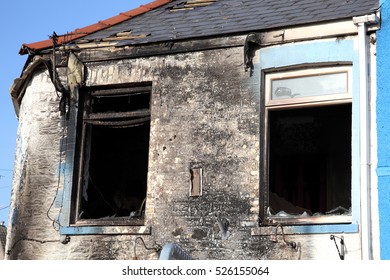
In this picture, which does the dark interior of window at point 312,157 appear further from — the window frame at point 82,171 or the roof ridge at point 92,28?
the window frame at point 82,171

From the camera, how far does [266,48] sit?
38.1 ft

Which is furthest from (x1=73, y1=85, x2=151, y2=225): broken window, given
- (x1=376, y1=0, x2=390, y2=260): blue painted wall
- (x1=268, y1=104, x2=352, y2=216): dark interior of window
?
(x1=376, y1=0, x2=390, y2=260): blue painted wall

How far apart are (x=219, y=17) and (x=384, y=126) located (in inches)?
137

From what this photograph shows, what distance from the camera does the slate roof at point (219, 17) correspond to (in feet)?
38.0

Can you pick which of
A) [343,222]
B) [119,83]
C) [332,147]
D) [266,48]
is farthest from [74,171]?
[332,147]

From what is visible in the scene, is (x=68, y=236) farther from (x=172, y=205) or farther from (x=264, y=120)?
(x=264, y=120)

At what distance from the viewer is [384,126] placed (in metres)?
10.6

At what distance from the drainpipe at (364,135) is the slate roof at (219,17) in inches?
10.2

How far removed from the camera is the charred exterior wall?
36.8 feet

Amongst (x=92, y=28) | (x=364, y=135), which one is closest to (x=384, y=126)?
(x=364, y=135)

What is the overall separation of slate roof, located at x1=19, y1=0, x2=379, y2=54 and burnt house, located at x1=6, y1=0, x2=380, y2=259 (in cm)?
4

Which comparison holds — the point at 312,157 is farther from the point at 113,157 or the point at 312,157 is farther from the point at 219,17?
the point at 219,17

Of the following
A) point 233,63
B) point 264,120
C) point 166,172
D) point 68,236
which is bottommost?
point 68,236

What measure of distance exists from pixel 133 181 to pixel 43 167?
11.5 feet
